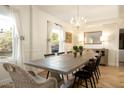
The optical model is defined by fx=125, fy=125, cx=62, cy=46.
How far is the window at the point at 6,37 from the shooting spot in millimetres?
3438

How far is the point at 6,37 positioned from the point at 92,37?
15.9ft

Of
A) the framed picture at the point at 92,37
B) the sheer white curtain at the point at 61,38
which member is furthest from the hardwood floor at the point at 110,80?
the framed picture at the point at 92,37

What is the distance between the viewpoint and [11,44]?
362 centimetres

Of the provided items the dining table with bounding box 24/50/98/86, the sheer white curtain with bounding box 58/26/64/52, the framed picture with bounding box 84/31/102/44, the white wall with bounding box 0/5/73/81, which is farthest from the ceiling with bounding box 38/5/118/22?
the dining table with bounding box 24/50/98/86

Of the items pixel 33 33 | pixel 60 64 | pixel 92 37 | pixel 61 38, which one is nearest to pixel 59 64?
pixel 60 64

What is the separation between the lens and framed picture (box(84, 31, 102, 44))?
6.86 meters

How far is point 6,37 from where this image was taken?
139 inches

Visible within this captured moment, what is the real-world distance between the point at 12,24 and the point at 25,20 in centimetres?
54

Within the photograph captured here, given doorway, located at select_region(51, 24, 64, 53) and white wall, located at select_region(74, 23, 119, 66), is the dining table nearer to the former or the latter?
doorway, located at select_region(51, 24, 64, 53)

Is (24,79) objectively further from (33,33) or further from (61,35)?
(61,35)
